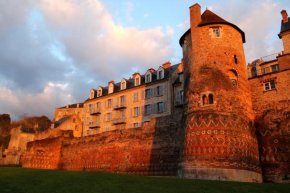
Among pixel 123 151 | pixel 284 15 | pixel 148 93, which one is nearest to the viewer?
pixel 123 151

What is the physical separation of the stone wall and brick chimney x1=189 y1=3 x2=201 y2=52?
654 centimetres

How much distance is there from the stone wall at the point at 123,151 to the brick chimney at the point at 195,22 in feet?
21.5

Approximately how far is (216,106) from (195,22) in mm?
7098

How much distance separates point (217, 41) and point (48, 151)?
24.5 m

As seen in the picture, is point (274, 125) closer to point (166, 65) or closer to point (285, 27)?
point (285, 27)

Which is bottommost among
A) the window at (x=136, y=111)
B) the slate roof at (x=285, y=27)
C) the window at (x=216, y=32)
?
the window at (x=136, y=111)

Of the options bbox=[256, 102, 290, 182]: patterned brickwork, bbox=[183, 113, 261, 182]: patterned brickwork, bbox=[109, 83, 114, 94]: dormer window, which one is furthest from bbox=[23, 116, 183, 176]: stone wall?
bbox=[109, 83, 114, 94]: dormer window

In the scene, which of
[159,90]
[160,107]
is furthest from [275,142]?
[159,90]

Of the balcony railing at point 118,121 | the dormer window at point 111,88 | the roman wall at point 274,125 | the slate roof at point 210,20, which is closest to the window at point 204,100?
the roman wall at point 274,125

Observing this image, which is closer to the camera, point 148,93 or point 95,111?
point 148,93

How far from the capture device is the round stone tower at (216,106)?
16.3 metres

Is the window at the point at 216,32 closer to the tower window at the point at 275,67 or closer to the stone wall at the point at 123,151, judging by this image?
the stone wall at the point at 123,151

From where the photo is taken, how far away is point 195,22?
20516mm

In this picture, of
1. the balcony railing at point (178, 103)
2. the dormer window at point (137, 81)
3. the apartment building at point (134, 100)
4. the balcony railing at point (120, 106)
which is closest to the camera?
the balcony railing at point (178, 103)
